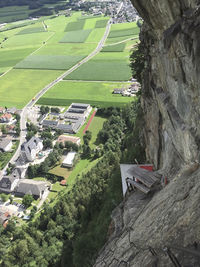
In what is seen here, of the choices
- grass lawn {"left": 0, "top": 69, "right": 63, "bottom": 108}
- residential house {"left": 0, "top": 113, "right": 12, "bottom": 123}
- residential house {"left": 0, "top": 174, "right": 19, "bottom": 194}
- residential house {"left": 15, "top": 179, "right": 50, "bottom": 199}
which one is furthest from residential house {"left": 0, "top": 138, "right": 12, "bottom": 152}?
grass lawn {"left": 0, "top": 69, "right": 63, "bottom": 108}

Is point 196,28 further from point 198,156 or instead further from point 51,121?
point 51,121

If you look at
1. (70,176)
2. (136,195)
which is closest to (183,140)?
(136,195)

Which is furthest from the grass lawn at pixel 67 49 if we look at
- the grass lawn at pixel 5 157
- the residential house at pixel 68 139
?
the grass lawn at pixel 5 157

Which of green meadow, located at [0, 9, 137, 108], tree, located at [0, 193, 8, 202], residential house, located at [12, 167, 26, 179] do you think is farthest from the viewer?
green meadow, located at [0, 9, 137, 108]

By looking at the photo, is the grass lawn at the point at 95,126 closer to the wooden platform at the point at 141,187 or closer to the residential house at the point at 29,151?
the residential house at the point at 29,151

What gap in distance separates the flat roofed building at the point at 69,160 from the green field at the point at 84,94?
36.0m

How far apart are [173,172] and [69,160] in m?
60.3

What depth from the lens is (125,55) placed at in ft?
520

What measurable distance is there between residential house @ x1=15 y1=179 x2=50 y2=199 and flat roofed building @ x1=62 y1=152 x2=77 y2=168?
27.9 feet

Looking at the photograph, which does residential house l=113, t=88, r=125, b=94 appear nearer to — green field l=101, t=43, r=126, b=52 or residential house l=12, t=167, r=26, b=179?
residential house l=12, t=167, r=26, b=179

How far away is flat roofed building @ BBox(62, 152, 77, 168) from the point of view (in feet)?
247

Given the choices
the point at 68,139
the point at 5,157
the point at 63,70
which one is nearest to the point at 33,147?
the point at 5,157

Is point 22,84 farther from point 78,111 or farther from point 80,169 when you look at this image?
point 80,169

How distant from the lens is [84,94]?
12025 centimetres
